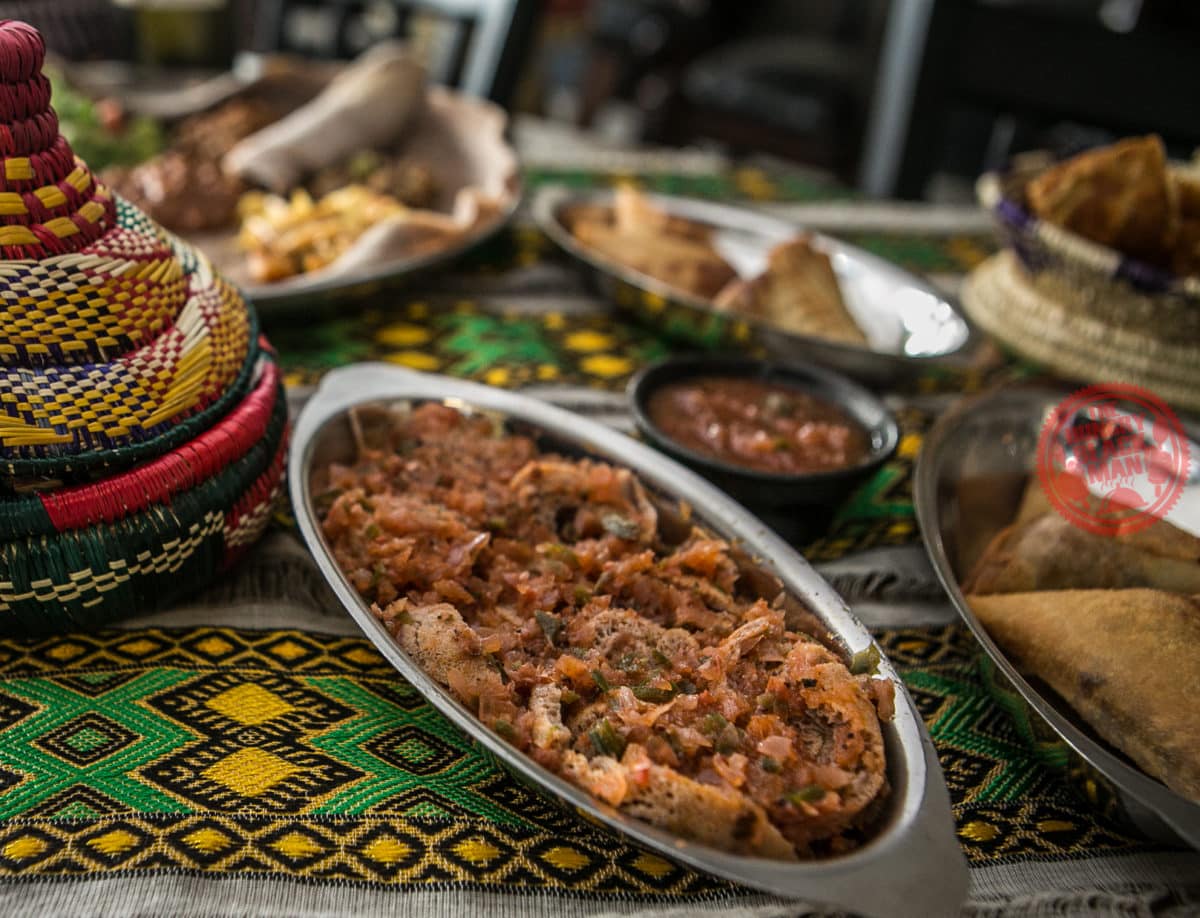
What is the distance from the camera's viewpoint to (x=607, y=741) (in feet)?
3.39

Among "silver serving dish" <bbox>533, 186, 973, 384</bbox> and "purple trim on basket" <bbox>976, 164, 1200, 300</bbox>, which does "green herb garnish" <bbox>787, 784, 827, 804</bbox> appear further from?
"purple trim on basket" <bbox>976, 164, 1200, 300</bbox>

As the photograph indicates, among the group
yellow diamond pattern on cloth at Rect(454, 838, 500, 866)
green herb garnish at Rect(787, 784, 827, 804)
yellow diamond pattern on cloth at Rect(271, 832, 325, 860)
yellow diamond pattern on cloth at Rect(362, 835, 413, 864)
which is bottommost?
yellow diamond pattern on cloth at Rect(271, 832, 325, 860)

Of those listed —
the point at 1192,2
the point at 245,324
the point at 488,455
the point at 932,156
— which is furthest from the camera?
the point at 1192,2

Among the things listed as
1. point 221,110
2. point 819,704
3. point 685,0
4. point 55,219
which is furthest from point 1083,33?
point 685,0

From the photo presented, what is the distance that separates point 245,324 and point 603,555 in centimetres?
63

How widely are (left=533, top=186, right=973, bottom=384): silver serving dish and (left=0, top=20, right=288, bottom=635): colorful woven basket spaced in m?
1.12

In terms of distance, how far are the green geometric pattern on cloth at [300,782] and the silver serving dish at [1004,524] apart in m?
0.10

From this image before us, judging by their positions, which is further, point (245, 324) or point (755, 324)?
point (755, 324)

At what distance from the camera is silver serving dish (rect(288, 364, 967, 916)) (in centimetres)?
88

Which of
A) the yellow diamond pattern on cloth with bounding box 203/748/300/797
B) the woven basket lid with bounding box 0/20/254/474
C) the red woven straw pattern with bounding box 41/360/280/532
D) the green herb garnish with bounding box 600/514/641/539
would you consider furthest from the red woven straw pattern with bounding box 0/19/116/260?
the green herb garnish with bounding box 600/514/641/539

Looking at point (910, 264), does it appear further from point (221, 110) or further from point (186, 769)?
point (186, 769)

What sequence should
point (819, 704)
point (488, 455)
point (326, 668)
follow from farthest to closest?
point (488, 455), point (326, 668), point (819, 704)

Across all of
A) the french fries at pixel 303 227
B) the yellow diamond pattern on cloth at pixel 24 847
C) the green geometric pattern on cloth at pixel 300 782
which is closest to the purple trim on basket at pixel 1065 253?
the green geometric pattern on cloth at pixel 300 782

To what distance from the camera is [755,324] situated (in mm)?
2051
